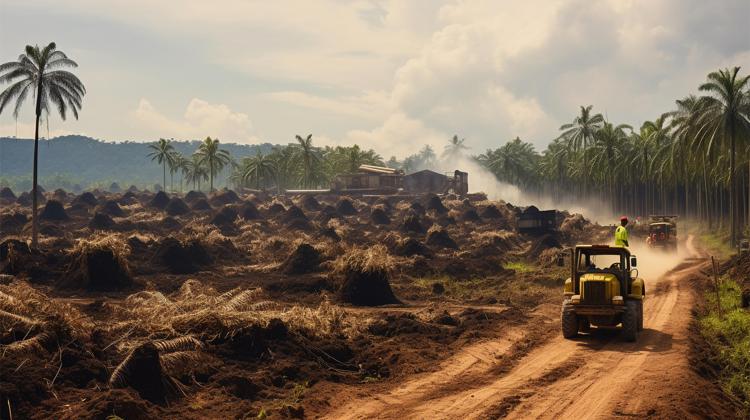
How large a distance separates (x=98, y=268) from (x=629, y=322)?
22511 mm

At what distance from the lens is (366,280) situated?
26.4m

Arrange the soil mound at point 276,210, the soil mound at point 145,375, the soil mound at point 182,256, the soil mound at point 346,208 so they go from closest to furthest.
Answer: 1. the soil mound at point 145,375
2. the soil mound at point 182,256
3. the soil mound at point 276,210
4. the soil mound at point 346,208

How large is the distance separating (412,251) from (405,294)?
36.5 ft

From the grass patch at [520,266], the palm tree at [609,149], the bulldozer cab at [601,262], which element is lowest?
the grass patch at [520,266]

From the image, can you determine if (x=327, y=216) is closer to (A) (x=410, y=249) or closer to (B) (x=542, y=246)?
(A) (x=410, y=249)

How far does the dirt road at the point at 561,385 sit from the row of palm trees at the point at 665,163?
34856 millimetres

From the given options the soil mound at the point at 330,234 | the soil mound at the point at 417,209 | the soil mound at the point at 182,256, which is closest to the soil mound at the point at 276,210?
the soil mound at the point at 417,209

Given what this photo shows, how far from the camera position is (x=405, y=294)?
29.7 m

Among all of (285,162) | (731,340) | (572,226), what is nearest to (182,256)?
(731,340)

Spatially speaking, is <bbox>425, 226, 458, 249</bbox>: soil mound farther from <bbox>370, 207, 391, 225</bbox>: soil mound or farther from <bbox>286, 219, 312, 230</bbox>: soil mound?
<bbox>370, 207, 391, 225</bbox>: soil mound

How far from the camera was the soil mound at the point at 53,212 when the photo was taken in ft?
204

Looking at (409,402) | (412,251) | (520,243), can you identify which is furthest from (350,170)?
(409,402)

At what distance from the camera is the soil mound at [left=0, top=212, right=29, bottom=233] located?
53.4 metres

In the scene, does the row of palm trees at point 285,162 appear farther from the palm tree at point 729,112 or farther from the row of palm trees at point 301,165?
the palm tree at point 729,112
